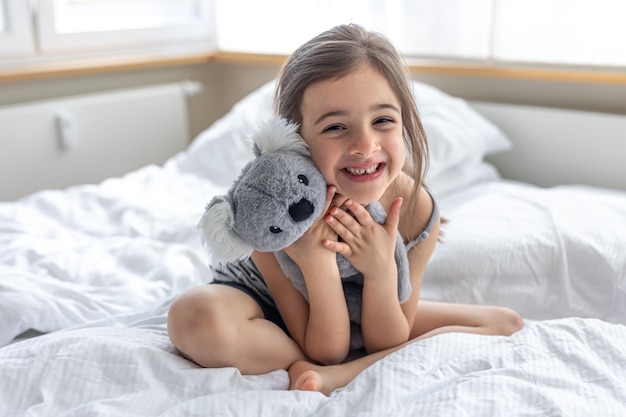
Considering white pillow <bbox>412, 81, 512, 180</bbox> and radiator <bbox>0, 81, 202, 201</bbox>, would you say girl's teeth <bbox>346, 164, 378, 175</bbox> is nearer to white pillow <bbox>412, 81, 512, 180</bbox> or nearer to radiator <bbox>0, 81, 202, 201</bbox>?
white pillow <bbox>412, 81, 512, 180</bbox>

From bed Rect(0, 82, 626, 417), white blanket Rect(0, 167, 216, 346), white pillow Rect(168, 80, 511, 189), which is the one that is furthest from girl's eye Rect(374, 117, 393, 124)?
white pillow Rect(168, 80, 511, 189)

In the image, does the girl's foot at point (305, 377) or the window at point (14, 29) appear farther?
the window at point (14, 29)

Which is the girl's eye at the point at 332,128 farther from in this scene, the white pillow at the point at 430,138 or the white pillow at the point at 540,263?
the white pillow at the point at 430,138

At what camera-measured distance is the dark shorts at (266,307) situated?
1.08 m

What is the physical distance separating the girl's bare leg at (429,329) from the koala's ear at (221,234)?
→ 197 millimetres

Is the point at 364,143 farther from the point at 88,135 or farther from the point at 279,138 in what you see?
the point at 88,135

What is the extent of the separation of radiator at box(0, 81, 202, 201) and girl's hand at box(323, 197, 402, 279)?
143cm

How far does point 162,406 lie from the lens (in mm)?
872

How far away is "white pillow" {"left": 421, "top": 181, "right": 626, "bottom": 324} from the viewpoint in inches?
48.5

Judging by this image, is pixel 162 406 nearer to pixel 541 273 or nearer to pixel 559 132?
pixel 541 273

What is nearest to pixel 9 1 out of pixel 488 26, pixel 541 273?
pixel 488 26

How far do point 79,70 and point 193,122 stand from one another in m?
0.54

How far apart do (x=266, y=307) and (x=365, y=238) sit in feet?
0.65

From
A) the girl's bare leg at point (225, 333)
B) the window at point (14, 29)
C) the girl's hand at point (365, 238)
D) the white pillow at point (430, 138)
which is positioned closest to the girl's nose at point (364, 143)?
the girl's hand at point (365, 238)
